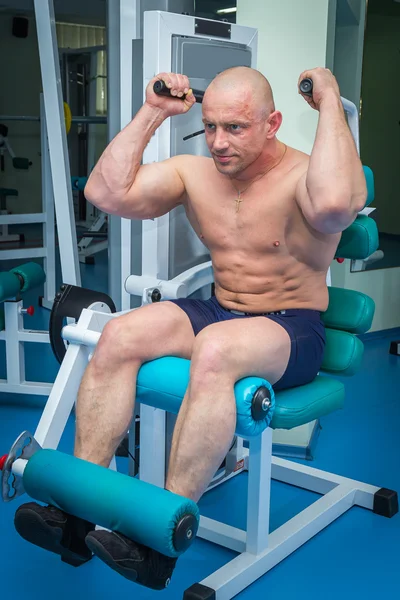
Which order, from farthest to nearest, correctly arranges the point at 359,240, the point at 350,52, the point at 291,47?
the point at 350,52 < the point at 291,47 < the point at 359,240

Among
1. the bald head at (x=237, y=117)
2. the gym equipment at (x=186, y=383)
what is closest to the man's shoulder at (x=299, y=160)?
the bald head at (x=237, y=117)

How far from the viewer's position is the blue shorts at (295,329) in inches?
70.8

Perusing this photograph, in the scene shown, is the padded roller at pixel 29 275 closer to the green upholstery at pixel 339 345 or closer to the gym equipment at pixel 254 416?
the gym equipment at pixel 254 416

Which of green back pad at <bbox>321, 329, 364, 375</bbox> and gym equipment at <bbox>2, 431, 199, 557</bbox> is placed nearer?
gym equipment at <bbox>2, 431, 199, 557</bbox>

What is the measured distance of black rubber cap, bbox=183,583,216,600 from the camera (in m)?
1.80

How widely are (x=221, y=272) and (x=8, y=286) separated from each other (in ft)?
4.60

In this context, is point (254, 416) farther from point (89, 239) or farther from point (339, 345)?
point (89, 239)

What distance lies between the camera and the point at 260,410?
1.55 m

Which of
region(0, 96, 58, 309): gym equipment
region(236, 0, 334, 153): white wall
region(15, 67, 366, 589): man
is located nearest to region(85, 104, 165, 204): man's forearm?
region(15, 67, 366, 589): man

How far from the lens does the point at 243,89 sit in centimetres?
173

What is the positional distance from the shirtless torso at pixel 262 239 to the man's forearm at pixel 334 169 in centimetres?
16

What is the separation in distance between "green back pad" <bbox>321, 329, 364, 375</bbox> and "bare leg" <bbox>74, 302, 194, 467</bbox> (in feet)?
1.63

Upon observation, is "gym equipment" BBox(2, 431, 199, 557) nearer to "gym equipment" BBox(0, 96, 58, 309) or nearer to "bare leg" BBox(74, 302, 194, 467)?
"bare leg" BBox(74, 302, 194, 467)

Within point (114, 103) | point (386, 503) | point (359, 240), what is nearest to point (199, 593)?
point (386, 503)
